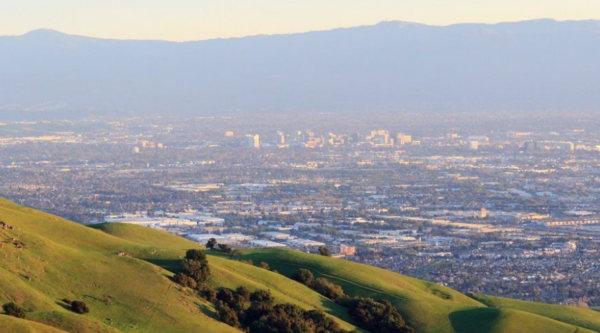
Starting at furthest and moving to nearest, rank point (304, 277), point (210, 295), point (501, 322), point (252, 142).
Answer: point (252, 142), point (304, 277), point (501, 322), point (210, 295)

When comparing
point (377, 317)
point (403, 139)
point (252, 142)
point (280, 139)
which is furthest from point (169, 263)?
point (280, 139)

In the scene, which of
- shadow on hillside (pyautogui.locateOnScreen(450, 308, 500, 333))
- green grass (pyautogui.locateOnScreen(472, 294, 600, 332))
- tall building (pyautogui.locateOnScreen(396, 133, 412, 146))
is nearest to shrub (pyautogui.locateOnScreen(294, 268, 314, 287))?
shadow on hillside (pyautogui.locateOnScreen(450, 308, 500, 333))

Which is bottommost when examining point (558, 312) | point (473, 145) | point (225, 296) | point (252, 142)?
point (252, 142)

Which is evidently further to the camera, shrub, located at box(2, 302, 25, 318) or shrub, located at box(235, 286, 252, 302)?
shrub, located at box(235, 286, 252, 302)

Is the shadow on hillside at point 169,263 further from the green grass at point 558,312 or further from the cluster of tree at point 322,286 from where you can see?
the green grass at point 558,312

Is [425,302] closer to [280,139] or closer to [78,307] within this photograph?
[78,307]

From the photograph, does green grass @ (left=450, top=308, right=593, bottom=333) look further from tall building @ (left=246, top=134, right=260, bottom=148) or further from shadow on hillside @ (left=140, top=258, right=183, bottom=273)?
tall building @ (left=246, top=134, right=260, bottom=148)

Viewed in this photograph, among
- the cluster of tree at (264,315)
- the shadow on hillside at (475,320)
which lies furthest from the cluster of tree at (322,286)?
the cluster of tree at (264,315)
